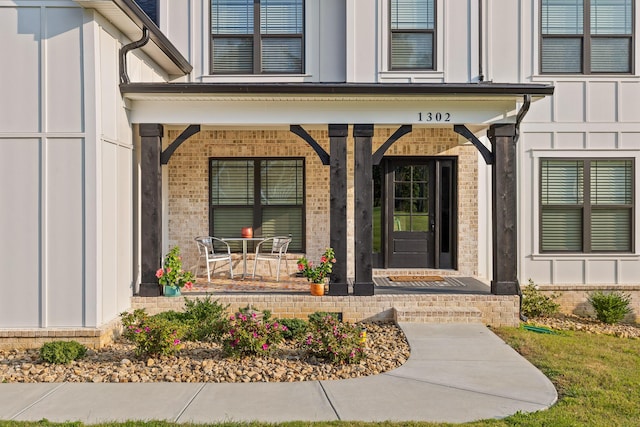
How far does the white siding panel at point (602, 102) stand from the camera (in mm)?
10656

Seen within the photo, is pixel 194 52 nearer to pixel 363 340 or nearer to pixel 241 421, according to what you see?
pixel 363 340

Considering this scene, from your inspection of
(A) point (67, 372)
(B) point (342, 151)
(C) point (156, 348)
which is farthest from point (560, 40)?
(A) point (67, 372)

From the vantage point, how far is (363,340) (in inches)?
257

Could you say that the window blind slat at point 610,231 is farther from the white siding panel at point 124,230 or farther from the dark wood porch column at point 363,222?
the white siding panel at point 124,230

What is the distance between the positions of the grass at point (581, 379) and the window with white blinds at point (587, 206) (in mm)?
2434

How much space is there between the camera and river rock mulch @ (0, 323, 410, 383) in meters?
5.95

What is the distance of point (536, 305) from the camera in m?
9.82

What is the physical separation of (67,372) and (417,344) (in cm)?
416

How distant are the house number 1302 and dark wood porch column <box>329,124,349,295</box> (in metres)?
1.19

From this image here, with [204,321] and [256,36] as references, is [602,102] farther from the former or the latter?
[204,321]

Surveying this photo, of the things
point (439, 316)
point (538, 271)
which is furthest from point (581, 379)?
point (538, 271)

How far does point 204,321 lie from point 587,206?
24.5ft

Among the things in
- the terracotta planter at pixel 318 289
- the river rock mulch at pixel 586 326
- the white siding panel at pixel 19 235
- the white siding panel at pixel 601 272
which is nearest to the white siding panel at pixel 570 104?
the white siding panel at pixel 601 272

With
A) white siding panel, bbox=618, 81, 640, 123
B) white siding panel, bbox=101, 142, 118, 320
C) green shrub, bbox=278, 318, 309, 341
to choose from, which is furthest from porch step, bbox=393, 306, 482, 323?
white siding panel, bbox=618, 81, 640, 123
